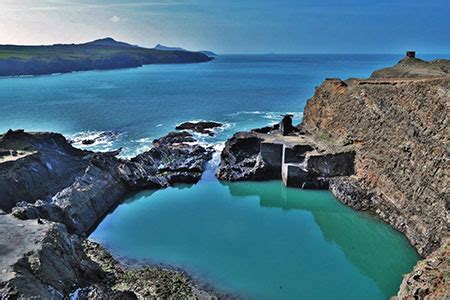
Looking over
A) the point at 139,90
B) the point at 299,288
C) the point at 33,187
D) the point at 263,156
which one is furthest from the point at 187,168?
the point at 139,90

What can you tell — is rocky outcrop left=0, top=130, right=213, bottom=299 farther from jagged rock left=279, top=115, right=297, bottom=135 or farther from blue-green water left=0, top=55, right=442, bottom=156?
blue-green water left=0, top=55, right=442, bottom=156

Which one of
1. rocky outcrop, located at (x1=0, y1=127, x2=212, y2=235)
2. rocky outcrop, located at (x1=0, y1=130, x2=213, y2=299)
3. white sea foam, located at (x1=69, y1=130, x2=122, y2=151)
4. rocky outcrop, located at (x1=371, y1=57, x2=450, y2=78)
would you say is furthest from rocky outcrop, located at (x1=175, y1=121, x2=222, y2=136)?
rocky outcrop, located at (x1=371, y1=57, x2=450, y2=78)

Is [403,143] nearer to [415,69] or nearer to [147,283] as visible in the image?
[147,283]

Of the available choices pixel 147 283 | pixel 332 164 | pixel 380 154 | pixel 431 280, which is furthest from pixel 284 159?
pixel 431 280

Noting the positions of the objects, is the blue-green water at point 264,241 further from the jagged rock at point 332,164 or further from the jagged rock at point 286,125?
the jagged rock at point 286,125

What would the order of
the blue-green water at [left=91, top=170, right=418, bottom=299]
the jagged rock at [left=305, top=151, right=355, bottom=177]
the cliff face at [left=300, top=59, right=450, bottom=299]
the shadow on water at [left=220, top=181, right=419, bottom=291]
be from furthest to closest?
the jagged rock at [left=305, top=151, right=355, bottom=177] → the cliff face at [left=300, top=59, right=450, bottom=299] → the shadow on water at [left=220, top=181, right=419, bottom=291] → the blue-green water at [left=91, top=170, right=418, bottom=299]

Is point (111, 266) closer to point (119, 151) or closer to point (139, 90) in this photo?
point (119, 151)
